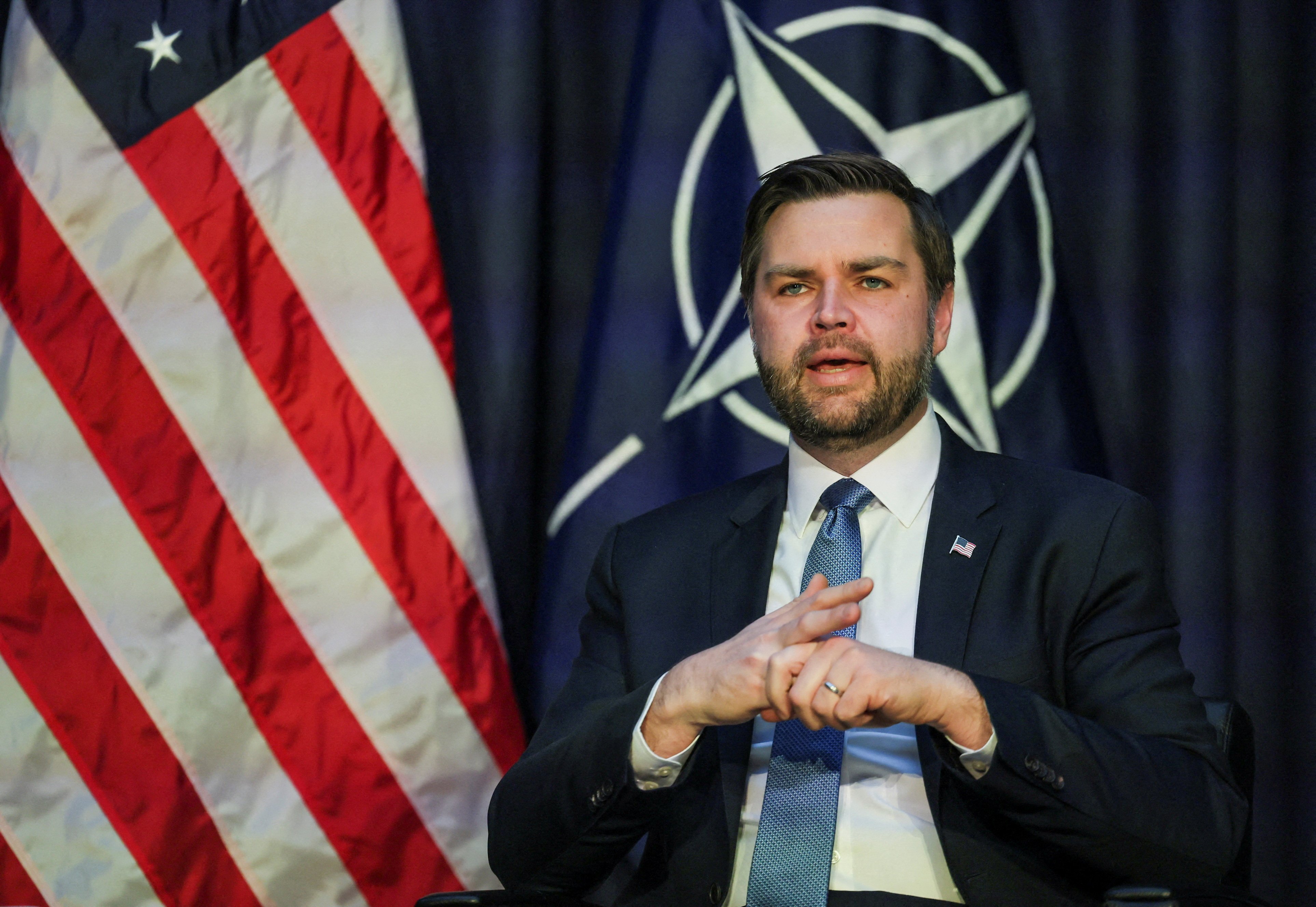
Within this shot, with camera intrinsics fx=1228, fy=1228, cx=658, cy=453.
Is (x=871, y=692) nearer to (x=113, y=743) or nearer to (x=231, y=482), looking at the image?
(x=231, y=482)

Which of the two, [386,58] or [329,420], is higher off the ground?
[386,58]

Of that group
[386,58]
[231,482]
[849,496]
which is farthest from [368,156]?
[849,496]

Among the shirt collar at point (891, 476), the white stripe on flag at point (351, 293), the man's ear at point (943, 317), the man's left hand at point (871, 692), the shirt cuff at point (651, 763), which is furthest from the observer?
the white stripe on flag at point (351, 293)

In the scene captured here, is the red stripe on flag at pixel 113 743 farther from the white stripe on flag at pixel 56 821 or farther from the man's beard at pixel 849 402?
the man's beard at pixel 849 402

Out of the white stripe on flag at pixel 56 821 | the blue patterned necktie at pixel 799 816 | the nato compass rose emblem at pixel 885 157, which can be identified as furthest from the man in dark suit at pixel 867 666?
the white stripe on flag at pixel 56 821

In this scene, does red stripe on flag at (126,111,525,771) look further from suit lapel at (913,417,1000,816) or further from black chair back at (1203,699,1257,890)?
black chair back at (1203,699,1257,890)

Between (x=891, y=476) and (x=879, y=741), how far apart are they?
1.21 ft

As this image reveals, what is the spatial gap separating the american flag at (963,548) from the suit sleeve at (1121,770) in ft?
0.60

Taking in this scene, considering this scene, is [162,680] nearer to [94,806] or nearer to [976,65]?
[94,806]

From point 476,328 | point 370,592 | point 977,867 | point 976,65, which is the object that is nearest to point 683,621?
point 977,867

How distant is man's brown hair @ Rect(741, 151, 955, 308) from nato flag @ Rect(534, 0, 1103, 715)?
1.35 ft

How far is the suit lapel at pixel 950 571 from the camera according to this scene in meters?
1.53

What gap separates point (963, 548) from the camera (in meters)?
1.61

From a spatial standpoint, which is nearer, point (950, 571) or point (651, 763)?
point (651, 763)
